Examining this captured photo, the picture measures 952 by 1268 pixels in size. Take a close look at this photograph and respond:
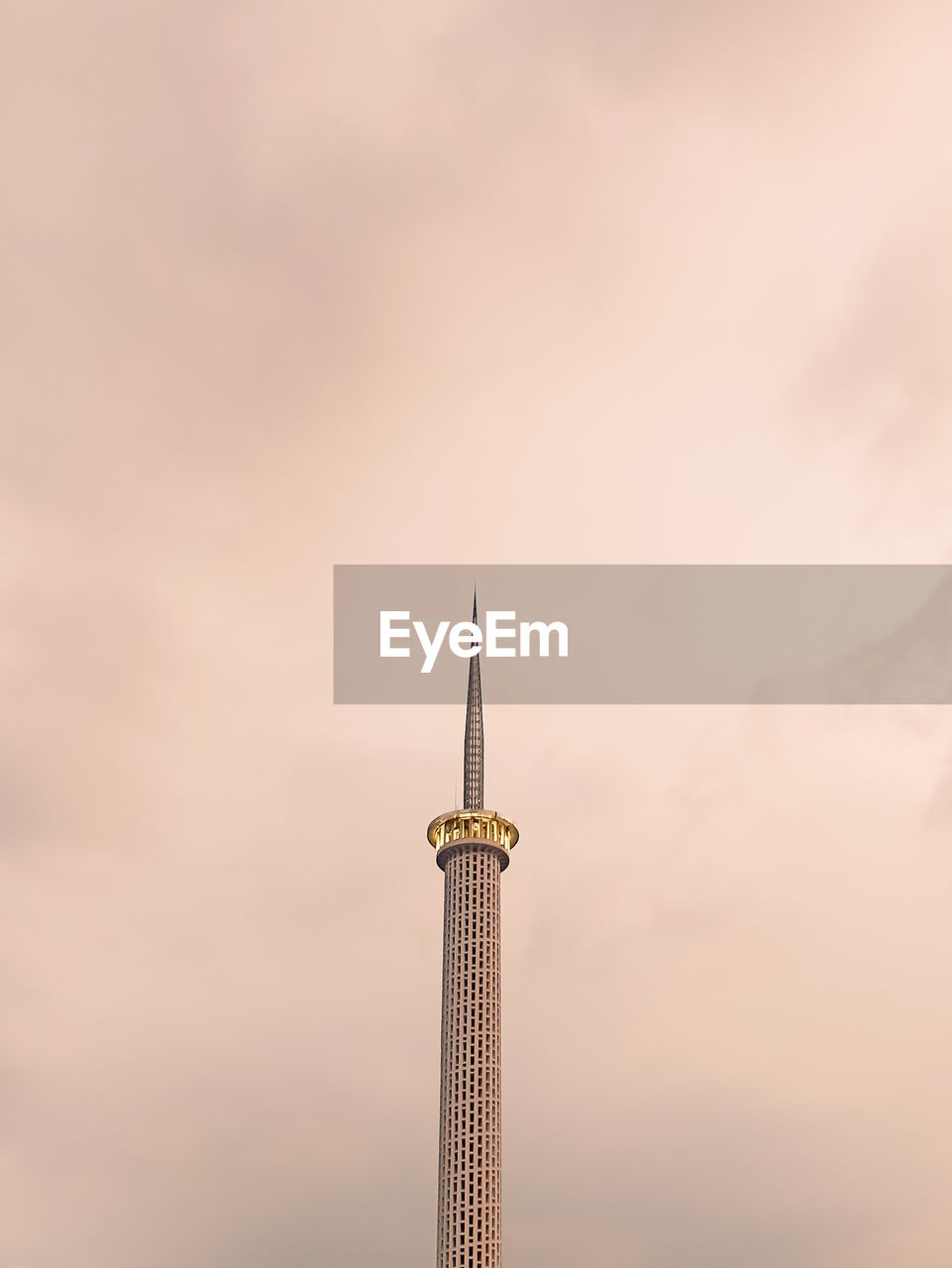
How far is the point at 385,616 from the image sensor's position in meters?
124

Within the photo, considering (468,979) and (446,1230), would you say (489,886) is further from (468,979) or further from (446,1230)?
(446,1230)

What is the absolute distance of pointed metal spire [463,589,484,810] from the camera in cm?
13562

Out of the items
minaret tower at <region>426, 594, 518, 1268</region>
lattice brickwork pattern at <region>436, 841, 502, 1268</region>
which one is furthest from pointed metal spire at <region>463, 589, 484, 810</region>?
lattice brickwork pattern at <region>436, 841, 502, 1268</region>

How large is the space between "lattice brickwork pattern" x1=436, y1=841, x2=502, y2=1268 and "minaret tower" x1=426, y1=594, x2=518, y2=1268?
83mm

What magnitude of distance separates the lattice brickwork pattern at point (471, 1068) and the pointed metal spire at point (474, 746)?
818 centimetres

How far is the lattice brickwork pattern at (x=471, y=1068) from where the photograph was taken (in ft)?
371

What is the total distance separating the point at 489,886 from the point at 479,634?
31568mm

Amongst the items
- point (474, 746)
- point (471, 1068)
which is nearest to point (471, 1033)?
point (471, 1068)

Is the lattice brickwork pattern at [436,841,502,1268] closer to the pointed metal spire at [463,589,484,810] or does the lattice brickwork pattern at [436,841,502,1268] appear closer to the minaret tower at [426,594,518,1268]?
the minaret tower at [426,594,518,1268]

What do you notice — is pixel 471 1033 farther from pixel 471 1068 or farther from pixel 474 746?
pixel 474 746

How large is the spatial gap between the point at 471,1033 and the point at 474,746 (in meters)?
30.3

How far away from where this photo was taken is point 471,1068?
388 ft

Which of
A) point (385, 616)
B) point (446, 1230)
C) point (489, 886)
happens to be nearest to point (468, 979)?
point (489, 886)

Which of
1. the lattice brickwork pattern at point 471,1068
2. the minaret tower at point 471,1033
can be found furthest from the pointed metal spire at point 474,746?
the lattice brickwork pattern at point 471,1068
